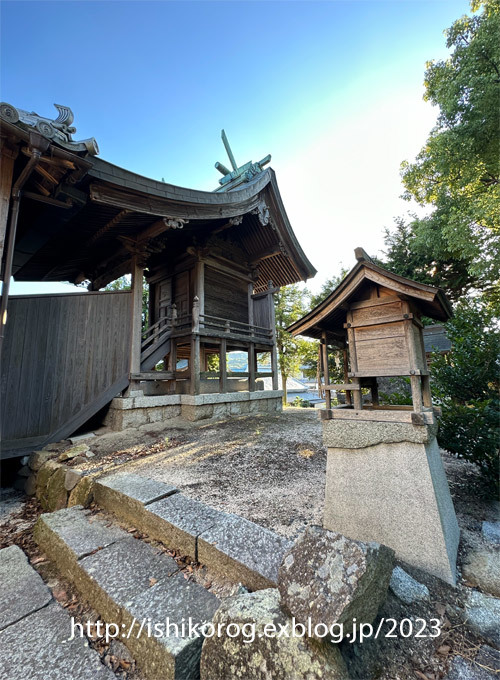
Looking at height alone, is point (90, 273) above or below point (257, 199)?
below

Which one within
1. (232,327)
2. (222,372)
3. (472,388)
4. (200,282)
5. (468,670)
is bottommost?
(468,670)

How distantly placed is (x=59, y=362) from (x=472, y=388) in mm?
6610

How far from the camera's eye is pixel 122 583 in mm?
1891

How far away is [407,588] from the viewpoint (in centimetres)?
176

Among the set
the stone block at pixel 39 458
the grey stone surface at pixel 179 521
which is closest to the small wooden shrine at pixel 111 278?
the stone block at pixel 39 458

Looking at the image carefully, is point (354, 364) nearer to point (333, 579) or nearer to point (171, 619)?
point (333, 579)

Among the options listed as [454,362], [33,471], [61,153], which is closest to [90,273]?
[61,153]

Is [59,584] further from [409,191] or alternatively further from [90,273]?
[409,191]

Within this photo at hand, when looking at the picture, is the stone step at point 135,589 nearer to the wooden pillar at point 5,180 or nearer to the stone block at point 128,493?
the stone block at point 128,493

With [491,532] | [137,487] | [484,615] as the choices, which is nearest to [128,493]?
[137,487]

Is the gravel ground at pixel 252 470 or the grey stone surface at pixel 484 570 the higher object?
the gravel ground at pixel 252 470

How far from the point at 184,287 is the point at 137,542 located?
280 inches

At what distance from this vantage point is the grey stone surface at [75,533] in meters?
2.34

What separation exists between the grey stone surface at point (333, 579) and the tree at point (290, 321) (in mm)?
15768
